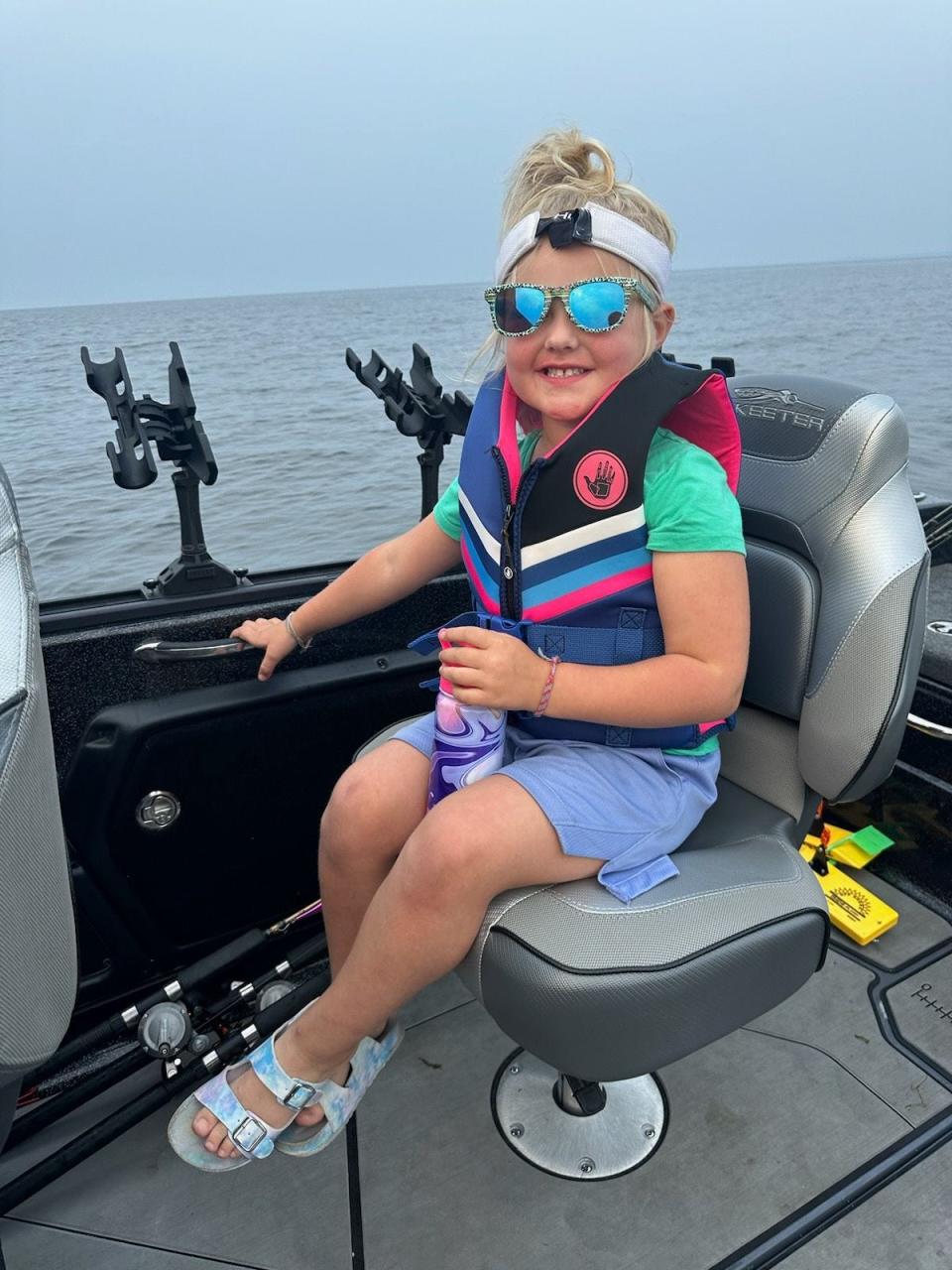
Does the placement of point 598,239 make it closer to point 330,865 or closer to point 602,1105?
point 330,865

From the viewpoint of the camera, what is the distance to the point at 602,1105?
61.4 inches

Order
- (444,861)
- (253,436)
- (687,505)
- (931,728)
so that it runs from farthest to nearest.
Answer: (253,436) → (931,728) → (687,505) → (444,861)

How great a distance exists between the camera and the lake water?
2.94 m

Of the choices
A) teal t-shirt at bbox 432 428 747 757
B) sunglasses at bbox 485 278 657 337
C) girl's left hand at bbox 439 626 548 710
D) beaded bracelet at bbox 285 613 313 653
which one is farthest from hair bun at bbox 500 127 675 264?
beaded bracelet at bbox 285 613 313 653

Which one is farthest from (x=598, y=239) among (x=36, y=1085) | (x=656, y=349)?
(x=36, y=1085)

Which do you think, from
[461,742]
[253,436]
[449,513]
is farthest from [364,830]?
[253,436]

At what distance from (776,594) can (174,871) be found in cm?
119

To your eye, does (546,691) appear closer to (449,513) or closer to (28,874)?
(449,513)

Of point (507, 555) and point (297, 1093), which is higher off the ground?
point (507, 555)

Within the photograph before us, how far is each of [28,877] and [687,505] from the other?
892 mm

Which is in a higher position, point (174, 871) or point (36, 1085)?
point (174, 871)

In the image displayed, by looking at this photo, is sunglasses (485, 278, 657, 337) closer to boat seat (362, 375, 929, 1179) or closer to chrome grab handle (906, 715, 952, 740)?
boat seat (362, 375, 929, 1179)

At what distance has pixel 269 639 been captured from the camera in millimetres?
1661

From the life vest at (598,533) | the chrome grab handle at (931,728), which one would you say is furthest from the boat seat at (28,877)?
the chrome grab handle at (931,728)
